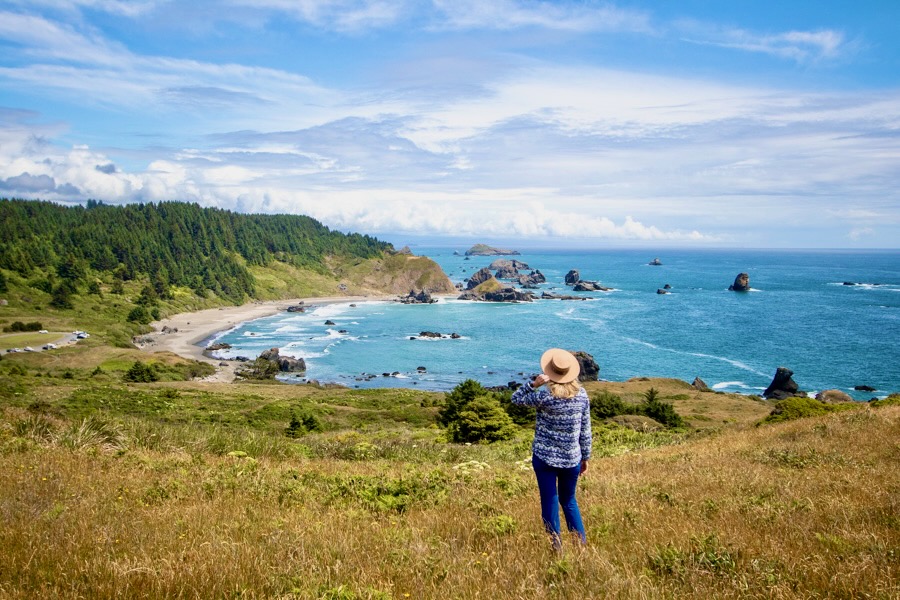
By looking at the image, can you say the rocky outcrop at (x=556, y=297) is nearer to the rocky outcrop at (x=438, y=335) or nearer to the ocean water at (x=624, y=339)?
the ocean water at (x=624, y=339)

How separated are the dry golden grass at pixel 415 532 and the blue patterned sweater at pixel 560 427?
82 cm

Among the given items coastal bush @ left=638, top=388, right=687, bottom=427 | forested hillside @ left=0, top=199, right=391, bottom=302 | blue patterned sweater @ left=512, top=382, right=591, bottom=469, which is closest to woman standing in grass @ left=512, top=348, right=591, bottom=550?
blue patterned sweater @ left=512, top=382, right=591, bottom=469

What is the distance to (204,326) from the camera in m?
127

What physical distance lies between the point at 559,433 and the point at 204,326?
134073mm

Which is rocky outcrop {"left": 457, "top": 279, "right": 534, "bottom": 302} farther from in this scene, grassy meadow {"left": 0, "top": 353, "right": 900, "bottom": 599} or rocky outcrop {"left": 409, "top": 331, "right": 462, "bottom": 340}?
grassy meadow {"left": 0, "top": 353, "right": 900, "bottom": 599}

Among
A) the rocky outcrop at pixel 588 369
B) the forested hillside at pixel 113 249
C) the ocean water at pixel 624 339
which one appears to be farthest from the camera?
the forested hillside at pixel 113 249

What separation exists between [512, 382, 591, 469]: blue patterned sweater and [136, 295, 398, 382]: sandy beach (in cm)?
7710

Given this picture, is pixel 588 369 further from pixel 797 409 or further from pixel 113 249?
pixel 113 249

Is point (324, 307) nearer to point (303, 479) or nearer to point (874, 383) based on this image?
point (874, 383)

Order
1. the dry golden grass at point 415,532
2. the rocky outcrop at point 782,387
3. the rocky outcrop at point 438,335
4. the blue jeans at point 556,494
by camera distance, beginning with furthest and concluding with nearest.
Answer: the rocky outcrop at point 438,335, the rocky outcrop at point 782,387, the blue jeans at point 556,494, the dry golden grass at point 415,532

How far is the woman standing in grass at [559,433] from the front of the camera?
19.2ft

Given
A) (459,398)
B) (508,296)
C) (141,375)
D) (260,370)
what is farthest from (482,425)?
(508,296)

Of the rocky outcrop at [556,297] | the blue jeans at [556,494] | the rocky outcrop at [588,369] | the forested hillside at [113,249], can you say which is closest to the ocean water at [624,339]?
the rocky outcrop at [588,369]

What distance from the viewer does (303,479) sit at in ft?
30.0
